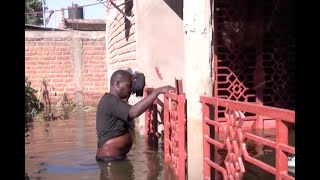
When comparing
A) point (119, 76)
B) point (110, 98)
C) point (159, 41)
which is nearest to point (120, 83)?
point (119, 76)

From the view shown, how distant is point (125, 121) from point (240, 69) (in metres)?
3.29

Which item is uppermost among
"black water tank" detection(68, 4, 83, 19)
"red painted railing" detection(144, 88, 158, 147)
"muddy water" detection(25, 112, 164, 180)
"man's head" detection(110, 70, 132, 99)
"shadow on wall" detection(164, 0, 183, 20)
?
"black water tank" detection(68, 4, 83, 19)

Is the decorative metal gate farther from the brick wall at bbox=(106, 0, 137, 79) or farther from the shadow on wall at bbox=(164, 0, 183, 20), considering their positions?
the brick wall at bbox=(106, 0, 137, 79)

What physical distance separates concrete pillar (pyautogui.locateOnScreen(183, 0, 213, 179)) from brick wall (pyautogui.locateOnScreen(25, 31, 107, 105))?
1214 cm

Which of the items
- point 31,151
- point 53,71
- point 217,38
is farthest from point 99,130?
point 53,71

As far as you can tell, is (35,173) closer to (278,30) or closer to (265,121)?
(265,121)

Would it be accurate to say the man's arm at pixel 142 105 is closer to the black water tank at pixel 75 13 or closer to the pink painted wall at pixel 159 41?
the pink painted wall at pixel 159 41

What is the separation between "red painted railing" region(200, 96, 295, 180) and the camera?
2898 millimetres

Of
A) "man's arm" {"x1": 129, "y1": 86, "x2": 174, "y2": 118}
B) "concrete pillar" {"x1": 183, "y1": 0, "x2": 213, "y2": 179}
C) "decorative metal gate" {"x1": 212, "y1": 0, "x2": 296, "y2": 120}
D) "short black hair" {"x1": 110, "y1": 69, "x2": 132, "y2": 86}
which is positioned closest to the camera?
"concrete pillar" {"x1": 183, "y1": 0, "x2": 213, "y2": 179}

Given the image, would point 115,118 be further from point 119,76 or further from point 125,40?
point 125,40

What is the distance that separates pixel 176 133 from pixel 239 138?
172cm

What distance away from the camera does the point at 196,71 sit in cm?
489

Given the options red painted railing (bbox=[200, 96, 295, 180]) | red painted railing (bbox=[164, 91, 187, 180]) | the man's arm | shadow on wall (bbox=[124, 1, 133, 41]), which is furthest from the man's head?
shadow on wall (bbox=[124, 1, 133, 41])
